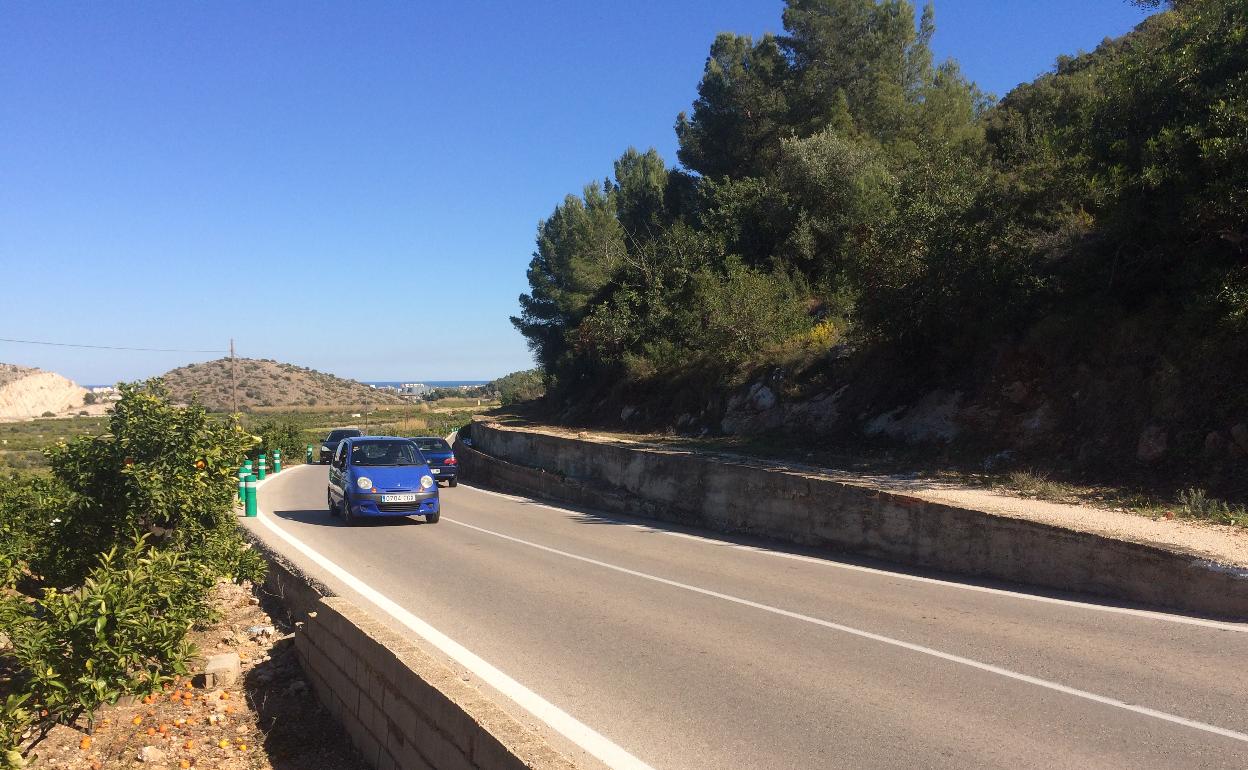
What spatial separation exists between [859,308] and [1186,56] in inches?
294

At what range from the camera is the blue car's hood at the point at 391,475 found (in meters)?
16.1

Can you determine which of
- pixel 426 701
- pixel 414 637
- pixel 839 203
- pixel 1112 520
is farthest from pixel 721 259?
pixel 426 701

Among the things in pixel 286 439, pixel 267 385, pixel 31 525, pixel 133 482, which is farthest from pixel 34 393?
pixel 133 482

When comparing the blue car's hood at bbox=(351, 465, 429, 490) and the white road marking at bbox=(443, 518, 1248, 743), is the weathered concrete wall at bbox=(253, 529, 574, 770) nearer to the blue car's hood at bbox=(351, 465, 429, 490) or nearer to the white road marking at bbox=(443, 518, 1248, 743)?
the white road marking at bbox=(443, 518, 1248, 743)

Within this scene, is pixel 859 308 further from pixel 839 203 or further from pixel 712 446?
pixel 839 203

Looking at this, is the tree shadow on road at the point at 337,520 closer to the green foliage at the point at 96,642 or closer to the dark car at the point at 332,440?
the green foliage at the point at 96,642

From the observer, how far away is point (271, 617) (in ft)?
31.3

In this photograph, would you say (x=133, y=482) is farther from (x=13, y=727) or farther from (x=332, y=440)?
(x=332, y=440)

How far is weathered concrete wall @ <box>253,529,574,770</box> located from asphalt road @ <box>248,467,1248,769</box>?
2.79 ft

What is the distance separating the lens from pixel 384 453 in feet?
56.1

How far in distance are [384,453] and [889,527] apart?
393 inches

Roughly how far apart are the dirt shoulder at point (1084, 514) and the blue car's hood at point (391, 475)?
7.14 m

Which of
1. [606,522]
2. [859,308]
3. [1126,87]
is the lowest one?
[606,522]

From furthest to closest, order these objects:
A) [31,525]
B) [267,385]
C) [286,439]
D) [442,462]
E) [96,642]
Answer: [267,385], [286,439], [442,462], [31,525], [96,642]
